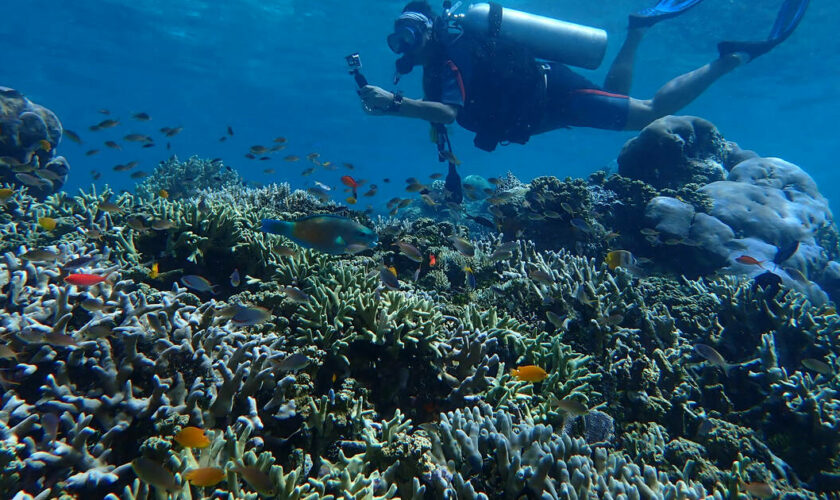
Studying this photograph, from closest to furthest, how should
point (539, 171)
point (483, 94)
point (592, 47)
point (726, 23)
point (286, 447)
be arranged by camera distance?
1. point (286, 447)
2. point (483, 94)
3. point (592, 47)
4. point (726, 23)
5. point (539, 171)

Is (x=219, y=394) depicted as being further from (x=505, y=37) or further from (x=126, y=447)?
(x=505, y=37)

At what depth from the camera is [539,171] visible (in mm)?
97125

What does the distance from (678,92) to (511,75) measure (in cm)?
474

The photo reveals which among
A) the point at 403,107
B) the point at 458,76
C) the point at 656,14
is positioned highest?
the point at 656,14

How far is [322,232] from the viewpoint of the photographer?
9.47 ft

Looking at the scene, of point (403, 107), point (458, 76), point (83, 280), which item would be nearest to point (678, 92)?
point (458, 76)

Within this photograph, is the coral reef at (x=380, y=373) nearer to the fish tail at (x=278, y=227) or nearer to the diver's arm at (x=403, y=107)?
the fish tail at (x=278, y=227)

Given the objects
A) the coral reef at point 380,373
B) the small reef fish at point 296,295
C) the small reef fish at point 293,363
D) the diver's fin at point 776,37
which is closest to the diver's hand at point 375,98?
the coral reef at point 380,373

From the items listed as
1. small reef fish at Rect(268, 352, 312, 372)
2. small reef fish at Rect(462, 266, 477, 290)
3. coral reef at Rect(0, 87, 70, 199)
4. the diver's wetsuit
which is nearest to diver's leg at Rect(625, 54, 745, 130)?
the diver's wetsuit

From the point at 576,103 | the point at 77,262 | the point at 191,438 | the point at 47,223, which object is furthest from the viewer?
the point at 576,103

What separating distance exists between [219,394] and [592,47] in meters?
11.0

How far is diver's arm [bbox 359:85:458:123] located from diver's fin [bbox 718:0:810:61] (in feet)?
24.7

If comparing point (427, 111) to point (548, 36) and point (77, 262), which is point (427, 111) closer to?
point (548, 36)

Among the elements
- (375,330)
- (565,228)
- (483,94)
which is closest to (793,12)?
(483,94)
